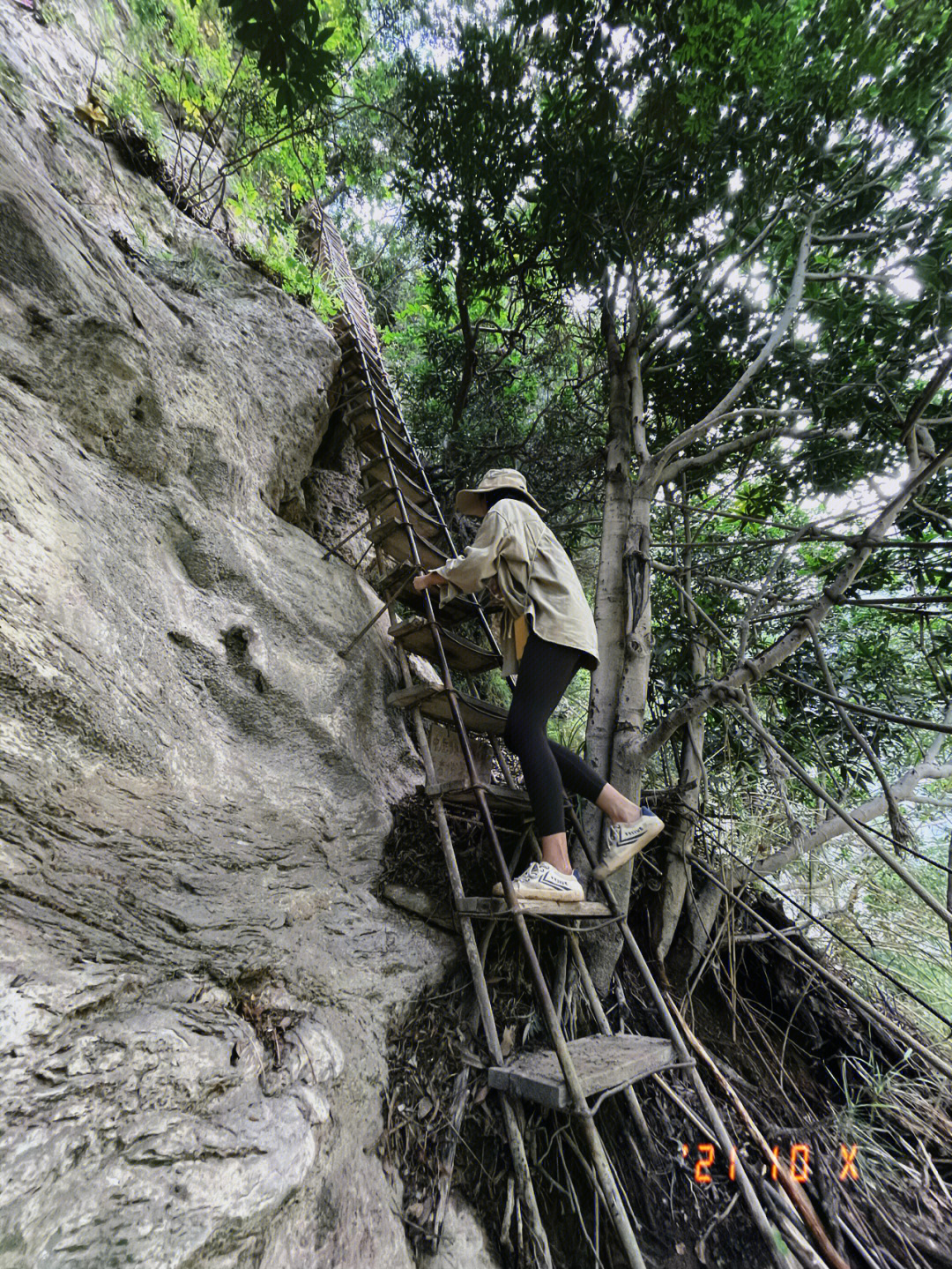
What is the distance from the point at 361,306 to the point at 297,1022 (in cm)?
757

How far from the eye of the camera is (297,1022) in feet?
6.11

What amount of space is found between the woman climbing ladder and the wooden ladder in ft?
0.61

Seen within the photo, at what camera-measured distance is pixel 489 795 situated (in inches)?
102

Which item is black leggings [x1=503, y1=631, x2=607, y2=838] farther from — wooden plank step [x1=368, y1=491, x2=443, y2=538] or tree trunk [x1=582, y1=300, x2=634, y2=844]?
wooden plank step [x1=368, y1=491, x2=443, y2=538]

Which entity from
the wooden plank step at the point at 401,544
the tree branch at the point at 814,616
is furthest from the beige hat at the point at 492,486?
the tree branch at the point at 814,616

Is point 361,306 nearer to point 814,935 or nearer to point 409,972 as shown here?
point 409,972

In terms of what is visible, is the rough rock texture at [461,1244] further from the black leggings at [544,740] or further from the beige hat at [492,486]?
the beige hat at [492,486]

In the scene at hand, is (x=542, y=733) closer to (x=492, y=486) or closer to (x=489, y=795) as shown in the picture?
(x=489, y=795)

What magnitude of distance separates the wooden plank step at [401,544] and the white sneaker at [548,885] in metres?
1.82

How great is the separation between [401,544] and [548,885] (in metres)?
2.36

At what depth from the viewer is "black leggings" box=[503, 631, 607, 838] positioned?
239 centimetres

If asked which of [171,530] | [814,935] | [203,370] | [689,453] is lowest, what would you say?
[814,935]

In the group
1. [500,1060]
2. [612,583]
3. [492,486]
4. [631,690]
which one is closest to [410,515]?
[492,486]

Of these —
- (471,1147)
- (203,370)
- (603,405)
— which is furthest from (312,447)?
(471,1147)
